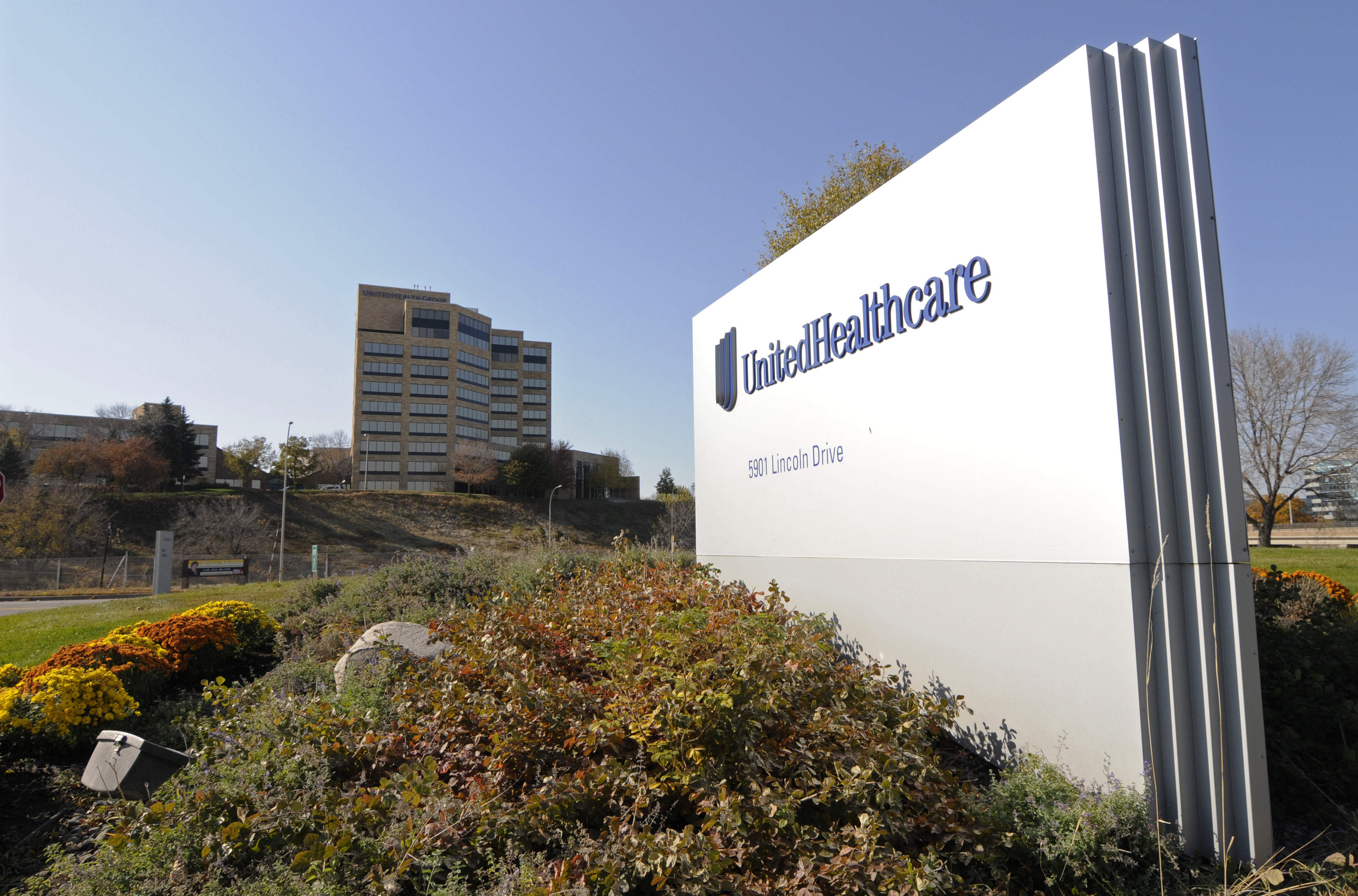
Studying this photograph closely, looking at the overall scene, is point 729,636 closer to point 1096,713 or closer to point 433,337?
point 1096,713

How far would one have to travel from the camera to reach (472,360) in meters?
78.4

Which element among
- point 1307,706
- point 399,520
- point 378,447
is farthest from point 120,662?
point 378,447

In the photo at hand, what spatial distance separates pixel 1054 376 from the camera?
4031mm

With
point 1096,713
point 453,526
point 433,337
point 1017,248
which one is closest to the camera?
point 1096,713

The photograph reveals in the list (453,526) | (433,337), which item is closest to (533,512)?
(453,526)

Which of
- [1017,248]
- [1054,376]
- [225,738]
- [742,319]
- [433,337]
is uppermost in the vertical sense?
[433,337]

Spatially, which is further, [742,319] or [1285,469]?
[1285,469]

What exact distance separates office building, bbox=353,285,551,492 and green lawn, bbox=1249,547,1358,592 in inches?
2445

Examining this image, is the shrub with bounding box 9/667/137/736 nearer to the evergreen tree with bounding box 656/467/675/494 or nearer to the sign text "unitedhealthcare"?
the sign text "unitedhealthcare"

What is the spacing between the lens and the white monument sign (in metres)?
3.47

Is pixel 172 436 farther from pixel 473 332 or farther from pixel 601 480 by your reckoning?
pixel 601 480

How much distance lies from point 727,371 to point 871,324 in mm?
2836

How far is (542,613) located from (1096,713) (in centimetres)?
367

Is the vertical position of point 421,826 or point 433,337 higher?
point 433,337
